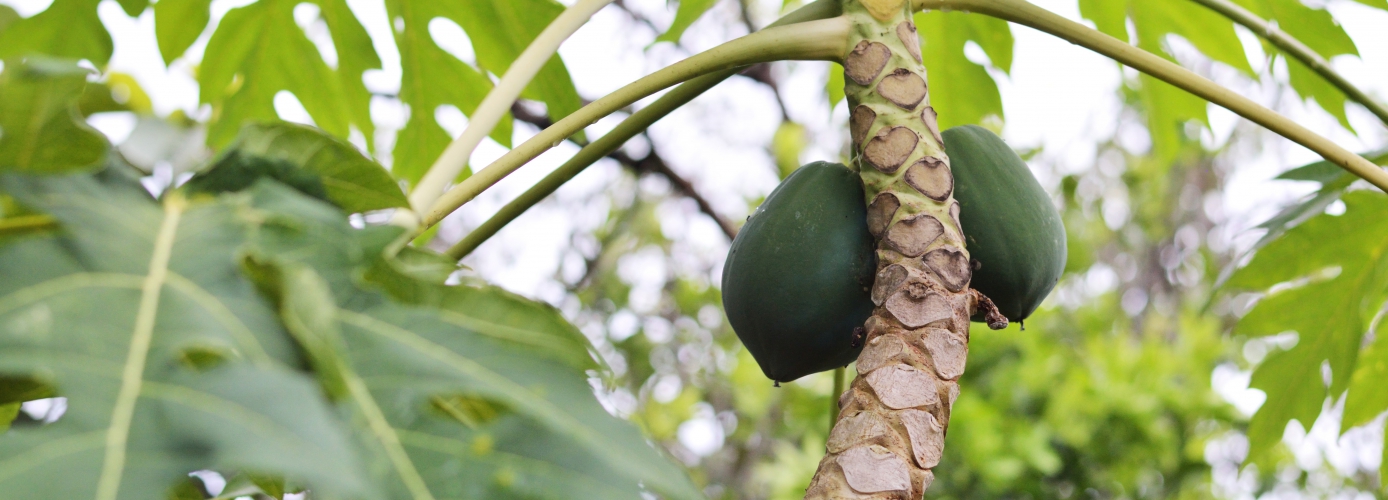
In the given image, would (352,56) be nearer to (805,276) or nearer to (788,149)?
(805,276)

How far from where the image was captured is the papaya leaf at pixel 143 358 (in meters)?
0.39

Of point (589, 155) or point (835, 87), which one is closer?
point (589, 155)

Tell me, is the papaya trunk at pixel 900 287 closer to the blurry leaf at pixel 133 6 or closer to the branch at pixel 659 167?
the blurry leaf at pixel 133 6

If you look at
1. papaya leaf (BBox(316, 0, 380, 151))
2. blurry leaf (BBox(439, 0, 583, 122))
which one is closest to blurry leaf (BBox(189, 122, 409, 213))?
blurry leaf (BBox(439, 0, 583, 122))

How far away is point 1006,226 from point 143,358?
0.87m

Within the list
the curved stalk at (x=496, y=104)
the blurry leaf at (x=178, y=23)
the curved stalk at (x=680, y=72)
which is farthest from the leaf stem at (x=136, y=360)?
the blurry leaf at (x=178, y=23)

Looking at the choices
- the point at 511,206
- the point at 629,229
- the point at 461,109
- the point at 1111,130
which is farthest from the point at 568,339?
the point at 1111,130

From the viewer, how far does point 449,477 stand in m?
0.45

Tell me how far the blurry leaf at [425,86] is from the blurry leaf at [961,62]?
2.48 feet

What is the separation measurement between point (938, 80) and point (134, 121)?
134 centimetres

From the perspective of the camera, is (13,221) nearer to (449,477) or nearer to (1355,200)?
(449,477)

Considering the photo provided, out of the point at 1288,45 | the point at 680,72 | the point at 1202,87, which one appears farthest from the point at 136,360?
the point at 1288,45

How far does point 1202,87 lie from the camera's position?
107 cm

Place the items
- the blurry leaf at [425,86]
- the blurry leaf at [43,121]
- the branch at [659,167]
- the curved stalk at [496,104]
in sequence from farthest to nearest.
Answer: the branch at [659,167] → the blurry leaf at [425,86] → the curved stalk at [496,104] → the blurry leaf at [43,121]
